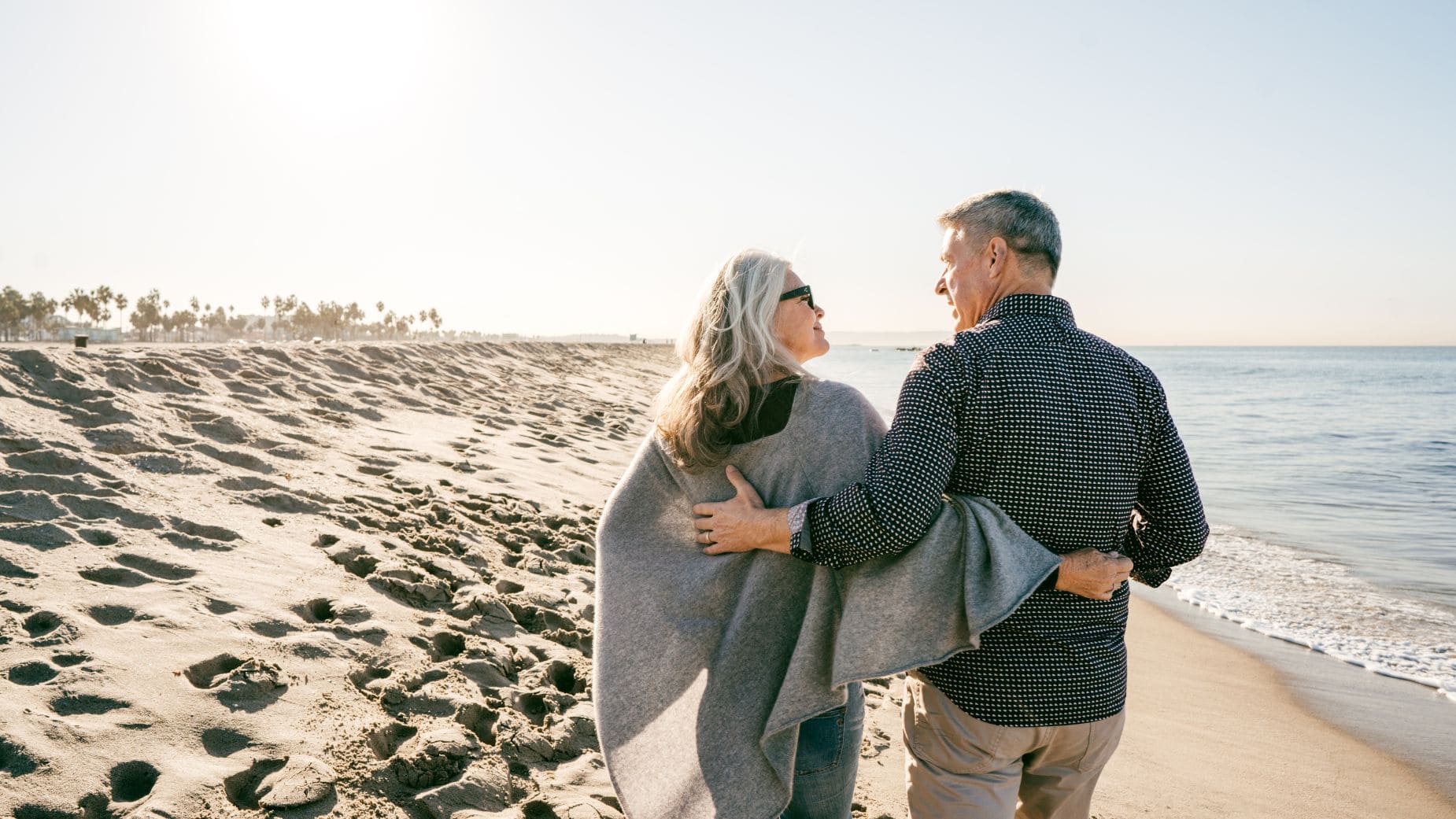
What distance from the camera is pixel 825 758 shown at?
79.5 inches

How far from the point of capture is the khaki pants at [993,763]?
193cm

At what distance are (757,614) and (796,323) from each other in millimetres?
759

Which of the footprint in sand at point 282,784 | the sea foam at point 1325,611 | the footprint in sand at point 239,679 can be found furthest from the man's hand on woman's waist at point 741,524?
the sea foam at point 1325,611

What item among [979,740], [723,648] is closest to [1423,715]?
[979,740]

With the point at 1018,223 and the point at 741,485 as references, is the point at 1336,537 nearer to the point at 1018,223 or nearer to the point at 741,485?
the point at 1018,223

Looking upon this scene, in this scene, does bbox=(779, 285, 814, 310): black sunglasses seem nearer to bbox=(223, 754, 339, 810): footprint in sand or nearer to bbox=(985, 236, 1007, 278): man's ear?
bbox=(985, 236, 1007, 278): man's ear

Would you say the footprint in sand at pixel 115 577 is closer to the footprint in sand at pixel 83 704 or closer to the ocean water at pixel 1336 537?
the footprint in sand at pixel 83 704

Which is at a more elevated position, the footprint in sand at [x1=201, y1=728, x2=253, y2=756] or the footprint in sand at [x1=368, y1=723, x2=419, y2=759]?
the footprint in sand at [x1=201, y1=728, x2=253, y2=756]

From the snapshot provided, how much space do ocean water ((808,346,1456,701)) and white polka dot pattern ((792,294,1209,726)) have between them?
1.36ft

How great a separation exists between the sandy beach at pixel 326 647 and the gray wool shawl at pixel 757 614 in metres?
0.83

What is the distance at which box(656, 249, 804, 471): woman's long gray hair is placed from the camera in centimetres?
203

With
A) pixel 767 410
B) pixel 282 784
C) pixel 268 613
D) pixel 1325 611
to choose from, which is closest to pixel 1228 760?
pixel 1325 611

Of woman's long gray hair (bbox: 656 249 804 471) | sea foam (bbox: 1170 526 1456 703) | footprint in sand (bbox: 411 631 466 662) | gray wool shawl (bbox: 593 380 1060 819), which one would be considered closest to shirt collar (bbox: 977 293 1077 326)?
gray wool shawl (bbox: 593 380 1060 819)

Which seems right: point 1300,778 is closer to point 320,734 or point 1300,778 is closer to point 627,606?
point 627,606
